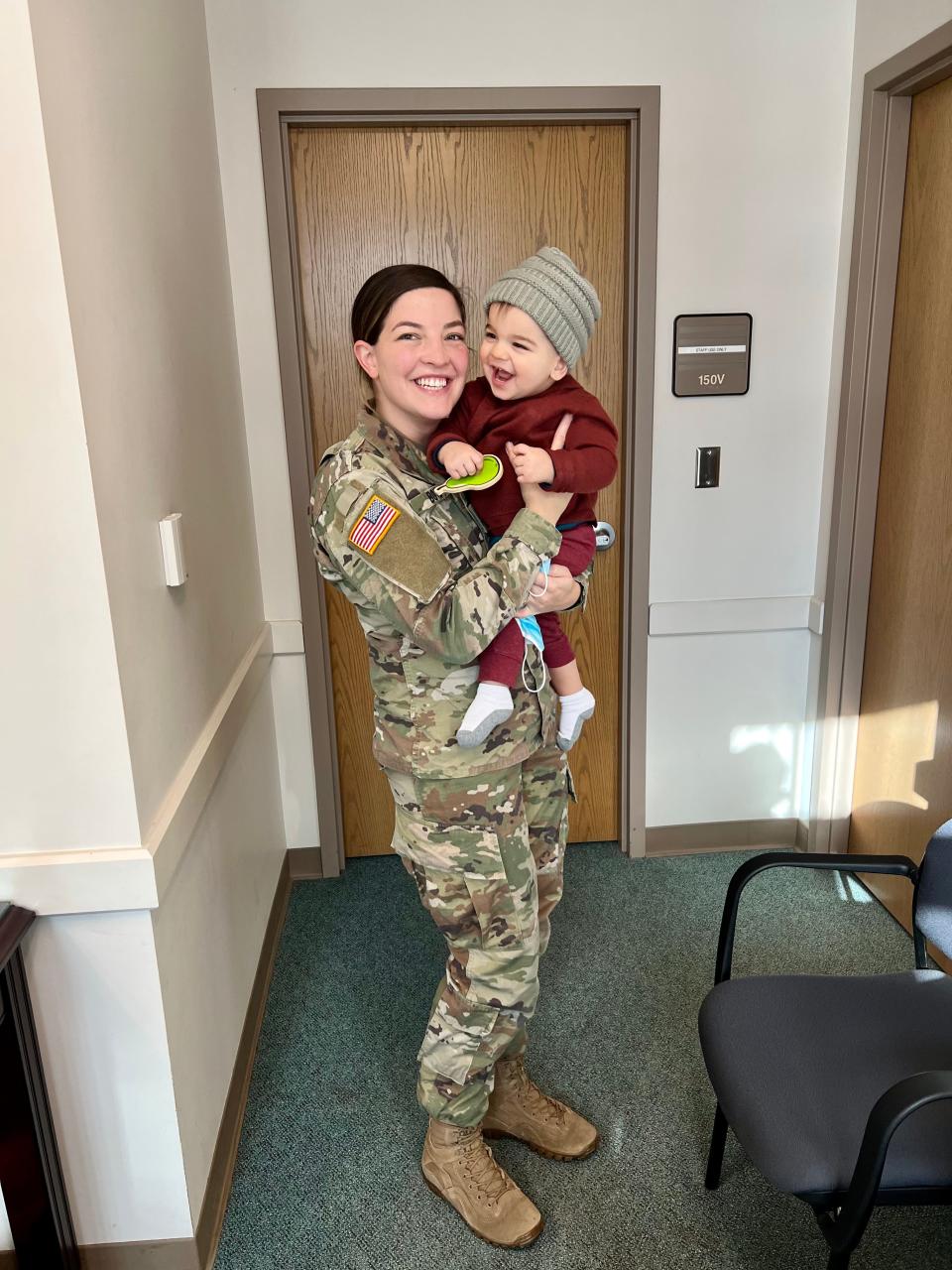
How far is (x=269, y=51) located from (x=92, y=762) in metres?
1.95

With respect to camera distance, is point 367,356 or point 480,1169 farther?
point 480,1169

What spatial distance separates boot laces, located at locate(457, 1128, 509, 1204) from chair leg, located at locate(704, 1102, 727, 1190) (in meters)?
0.39

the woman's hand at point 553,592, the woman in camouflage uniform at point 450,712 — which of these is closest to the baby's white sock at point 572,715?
the woman in camouflage uniform at point 450,712

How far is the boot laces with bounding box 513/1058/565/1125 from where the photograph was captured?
1819mm

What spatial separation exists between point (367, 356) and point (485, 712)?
2.02 feet

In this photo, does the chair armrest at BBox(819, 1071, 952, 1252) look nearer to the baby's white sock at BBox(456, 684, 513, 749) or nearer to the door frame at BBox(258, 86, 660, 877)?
the baby's white sock at BBox(456, 684, 513, 749)

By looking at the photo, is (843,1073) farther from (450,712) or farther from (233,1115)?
(233,1115)

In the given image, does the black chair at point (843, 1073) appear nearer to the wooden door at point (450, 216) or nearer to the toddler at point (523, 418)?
the toddler at point (523, 418)

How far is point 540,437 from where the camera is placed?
1.46 m

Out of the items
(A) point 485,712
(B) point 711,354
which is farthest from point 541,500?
(B) point 711,354

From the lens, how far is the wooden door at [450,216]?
243 cm

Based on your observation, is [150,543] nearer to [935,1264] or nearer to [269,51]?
[269,51]

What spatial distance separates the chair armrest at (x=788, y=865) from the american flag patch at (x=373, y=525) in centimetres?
86

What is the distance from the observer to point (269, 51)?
2.29 meters
